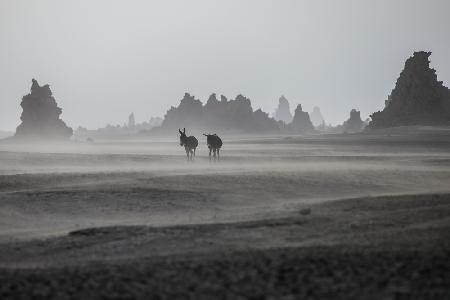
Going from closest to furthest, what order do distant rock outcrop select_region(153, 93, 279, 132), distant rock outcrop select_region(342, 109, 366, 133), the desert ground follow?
the desert ground → distant rock outcrop select_region(153, 93, 279, 132) → distant rock outcrop select_region(342, 109, 366, 133)

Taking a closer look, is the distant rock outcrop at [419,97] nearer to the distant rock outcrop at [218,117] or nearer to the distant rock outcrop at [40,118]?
the distant rock outcrop at [218,117]

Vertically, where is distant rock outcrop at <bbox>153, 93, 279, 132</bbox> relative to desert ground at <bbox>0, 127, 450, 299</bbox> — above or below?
above

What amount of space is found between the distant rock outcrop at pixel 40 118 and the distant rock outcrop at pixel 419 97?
61.0 m

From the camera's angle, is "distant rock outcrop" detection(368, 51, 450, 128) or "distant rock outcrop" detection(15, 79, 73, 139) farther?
"distant rock outcrop" detection(15, 79, 73, 139)

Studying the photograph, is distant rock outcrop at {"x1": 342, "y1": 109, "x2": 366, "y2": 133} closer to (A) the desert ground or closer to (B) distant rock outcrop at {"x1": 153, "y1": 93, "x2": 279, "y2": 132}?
(B) distant rock outcrop at {"x1": 153, "y1": 93, "x2": 279, "y2": 132}

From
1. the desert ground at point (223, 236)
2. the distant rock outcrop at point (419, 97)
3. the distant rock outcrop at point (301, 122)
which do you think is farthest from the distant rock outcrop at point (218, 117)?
the desert ground at point (223, 236)

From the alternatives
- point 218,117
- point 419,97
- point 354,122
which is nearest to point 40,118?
point 218,117

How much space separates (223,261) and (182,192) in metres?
10.1

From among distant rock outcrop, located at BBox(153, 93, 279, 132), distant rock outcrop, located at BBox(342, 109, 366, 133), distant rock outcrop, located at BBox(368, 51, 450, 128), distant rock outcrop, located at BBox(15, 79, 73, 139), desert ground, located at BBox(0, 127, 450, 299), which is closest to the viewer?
desert ground, located at BBox(0, 127, 450, 299)

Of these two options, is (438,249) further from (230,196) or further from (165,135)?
(165,135)

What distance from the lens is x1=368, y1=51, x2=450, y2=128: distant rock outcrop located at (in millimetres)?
80188

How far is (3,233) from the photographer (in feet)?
46.7

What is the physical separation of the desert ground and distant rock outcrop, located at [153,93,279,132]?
105883mm

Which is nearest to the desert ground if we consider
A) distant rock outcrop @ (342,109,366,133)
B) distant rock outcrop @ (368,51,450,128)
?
distant rock outcrop @ (368,51,450,128)
